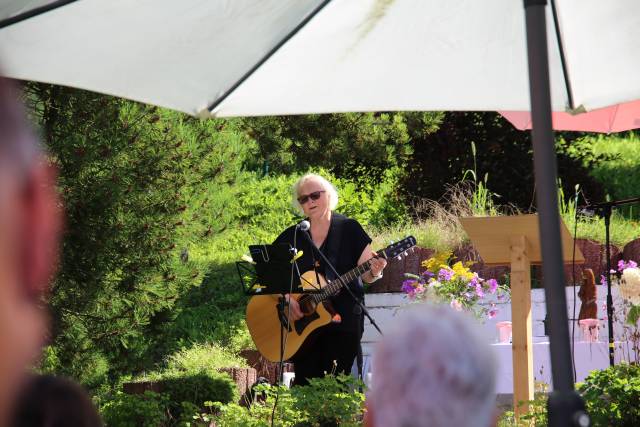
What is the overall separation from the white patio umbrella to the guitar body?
2403 millimetres

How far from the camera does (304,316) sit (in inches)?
255

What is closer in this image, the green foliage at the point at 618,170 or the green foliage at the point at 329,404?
the green foliage at the point at 329,404

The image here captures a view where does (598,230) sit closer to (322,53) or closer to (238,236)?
(238,236)

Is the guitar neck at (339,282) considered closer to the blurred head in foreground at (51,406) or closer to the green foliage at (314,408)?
the green foliage at (314,408)

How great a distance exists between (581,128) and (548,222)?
4908 mm

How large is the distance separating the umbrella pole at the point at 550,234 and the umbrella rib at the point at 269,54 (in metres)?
1.70

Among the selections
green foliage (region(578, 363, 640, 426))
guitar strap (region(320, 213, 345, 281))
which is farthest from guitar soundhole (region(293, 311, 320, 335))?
green foliage (region(578, 363, 640, 426))

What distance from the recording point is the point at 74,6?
3414 millimetres

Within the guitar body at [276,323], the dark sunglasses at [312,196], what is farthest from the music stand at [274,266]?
the dark sunglasses at [312,196]

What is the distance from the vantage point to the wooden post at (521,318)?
522cm

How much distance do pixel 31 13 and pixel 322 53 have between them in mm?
1261

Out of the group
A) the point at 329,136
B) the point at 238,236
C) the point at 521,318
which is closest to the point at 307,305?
the point at 521,318

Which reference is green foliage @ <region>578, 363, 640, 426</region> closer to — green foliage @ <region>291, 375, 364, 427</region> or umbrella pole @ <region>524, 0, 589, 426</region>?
green foliage @ <region>291, 375, 364, 427</region>

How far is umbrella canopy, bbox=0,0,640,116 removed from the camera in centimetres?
359
